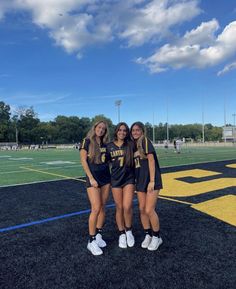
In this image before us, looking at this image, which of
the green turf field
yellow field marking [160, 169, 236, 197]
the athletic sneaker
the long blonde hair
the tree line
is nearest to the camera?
the long blonde hair

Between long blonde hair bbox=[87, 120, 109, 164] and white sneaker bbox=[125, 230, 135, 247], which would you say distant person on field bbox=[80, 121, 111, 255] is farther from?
white sneaker bbox=[125, 230, 135, 247]

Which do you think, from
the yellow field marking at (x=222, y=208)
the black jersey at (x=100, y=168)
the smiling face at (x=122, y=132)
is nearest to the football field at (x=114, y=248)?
the yellow field marking at (x=222, y=208)

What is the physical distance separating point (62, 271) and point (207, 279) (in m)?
1.57

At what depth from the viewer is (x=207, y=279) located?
2.92m

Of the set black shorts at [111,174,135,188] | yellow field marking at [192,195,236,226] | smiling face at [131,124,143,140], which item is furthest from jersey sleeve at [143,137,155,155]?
yellow field marking at [192,195,236,226]

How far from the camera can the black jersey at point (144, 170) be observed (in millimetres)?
3578

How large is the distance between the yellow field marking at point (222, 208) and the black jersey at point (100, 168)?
2.37m

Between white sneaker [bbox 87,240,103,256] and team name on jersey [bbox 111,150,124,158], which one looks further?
team name on jersey [bbox 111,150,124,158]

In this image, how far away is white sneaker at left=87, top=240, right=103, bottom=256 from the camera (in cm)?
352

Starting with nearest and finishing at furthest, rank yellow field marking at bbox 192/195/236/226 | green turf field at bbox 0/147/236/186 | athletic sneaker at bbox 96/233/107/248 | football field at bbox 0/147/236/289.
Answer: football field at bbox 0/147/236/289
athletic sneaker at bbox 96/233/107/248
yellow field marking at bbox 192/195/236/226
green turf field at bbox 0/147/236/186

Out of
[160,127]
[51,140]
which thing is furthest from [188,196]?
[160,127]

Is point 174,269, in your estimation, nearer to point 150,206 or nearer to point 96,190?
point 150,206

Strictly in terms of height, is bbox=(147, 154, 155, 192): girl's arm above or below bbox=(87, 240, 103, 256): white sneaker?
above

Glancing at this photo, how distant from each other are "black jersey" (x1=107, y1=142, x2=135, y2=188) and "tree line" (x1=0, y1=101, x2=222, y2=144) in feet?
250
